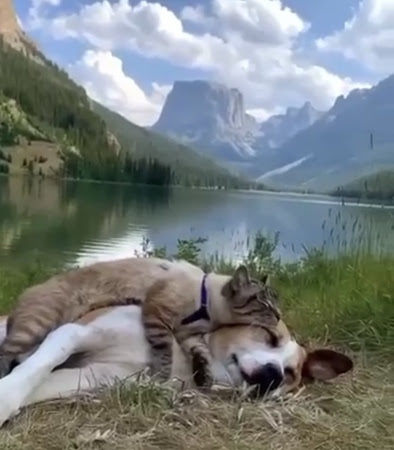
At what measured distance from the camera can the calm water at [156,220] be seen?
23.1 ft

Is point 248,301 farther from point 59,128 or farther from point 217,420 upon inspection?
point 59,128

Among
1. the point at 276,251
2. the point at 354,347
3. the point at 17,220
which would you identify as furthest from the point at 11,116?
the point at 354,347

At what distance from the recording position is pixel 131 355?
2820 millimetres

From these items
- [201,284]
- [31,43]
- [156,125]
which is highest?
[31,43]

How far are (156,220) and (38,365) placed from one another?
13.4 metres

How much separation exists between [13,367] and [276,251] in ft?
18.1

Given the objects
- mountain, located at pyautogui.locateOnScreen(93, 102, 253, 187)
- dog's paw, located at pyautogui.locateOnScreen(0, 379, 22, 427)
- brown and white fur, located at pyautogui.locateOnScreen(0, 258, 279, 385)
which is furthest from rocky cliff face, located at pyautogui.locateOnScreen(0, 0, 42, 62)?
dog's paw, located at pyautogui.locateOnScreen(0, 379, 22, 427)

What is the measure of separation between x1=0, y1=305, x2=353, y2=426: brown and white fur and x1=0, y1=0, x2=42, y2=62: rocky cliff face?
19.4 m

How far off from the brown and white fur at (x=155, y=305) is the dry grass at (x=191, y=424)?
0.19 metres

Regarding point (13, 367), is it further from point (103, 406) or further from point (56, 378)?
point (103, 406)

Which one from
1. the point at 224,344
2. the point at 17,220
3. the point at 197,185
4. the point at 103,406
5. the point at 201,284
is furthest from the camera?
the point at 197,185

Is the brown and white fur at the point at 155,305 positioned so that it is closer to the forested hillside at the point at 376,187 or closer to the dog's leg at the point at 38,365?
the dog's leg at the point at 38,365

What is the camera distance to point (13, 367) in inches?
109

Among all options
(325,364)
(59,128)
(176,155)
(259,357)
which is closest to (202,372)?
(259,357)
